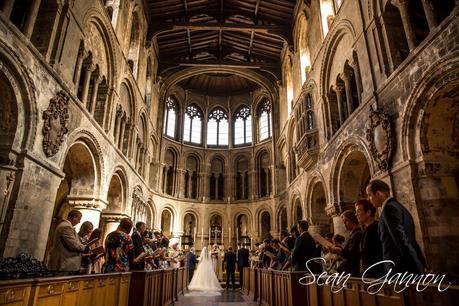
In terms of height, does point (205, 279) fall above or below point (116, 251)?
below

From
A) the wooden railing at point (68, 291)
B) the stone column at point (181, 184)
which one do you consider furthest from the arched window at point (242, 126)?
the wooden railing at point (68, 291)

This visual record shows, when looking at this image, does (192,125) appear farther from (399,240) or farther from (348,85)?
(399,240)

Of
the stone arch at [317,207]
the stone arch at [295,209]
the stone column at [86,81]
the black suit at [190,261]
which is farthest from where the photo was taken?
the stone arch at [295,209]

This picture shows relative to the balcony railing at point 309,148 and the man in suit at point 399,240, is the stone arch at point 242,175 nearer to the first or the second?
the balcony railing at point 309,148

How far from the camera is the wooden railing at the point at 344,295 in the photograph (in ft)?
7.48

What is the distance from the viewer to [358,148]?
9242 mm

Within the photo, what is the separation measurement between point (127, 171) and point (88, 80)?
4961 millimetres

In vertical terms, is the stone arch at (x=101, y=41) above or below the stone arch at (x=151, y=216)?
above

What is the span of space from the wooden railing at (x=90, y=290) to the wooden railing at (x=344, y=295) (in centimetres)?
Answer: 238

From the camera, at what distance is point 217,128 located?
26.4 m

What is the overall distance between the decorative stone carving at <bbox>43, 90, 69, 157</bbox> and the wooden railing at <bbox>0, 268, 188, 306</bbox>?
3.93 meters

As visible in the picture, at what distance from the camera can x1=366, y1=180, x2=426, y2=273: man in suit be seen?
2898 millimetres

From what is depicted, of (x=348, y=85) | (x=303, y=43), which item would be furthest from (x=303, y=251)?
(x=303, y=43)

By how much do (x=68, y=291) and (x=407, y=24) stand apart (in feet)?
27.9
